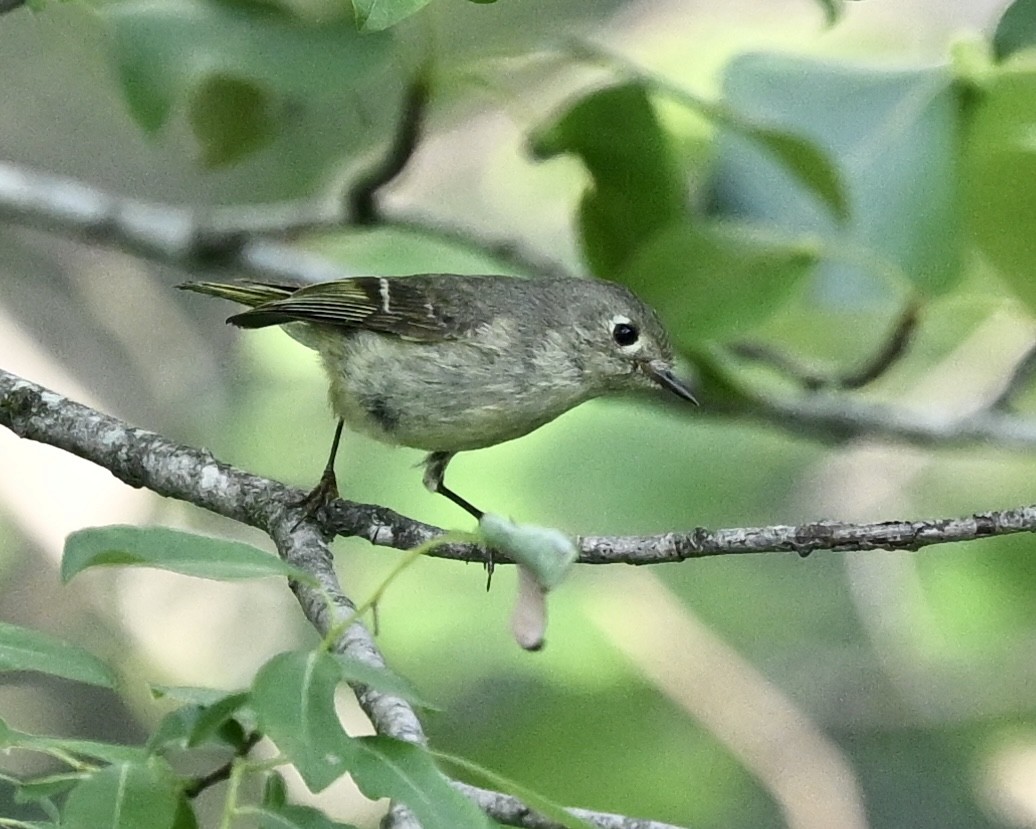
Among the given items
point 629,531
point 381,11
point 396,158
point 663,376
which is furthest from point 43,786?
point 629,531

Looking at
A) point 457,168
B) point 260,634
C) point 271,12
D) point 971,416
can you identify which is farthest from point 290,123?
point 457,168

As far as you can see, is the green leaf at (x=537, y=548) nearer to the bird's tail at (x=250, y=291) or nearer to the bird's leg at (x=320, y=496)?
the bird's leg at (x=320, y=496)

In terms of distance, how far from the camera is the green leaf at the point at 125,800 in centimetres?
130

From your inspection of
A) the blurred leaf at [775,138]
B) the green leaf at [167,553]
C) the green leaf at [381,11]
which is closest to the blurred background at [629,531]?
the blurred leaf at [775,138]

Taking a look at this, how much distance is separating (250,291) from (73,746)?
6.24ft

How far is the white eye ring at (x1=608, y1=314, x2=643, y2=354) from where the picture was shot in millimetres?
3273

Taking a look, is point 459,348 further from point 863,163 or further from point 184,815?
point 184,815

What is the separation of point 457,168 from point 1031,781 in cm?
324

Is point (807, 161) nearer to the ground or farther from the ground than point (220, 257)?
nearer to the ground

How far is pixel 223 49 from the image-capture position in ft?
8.97

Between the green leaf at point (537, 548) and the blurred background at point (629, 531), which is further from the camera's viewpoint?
the blurred background at point (629, 531)

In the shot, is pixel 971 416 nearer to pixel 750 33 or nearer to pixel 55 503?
pixel 750 33

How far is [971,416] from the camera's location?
345 centimetres

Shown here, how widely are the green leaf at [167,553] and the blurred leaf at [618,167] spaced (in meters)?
1.66
